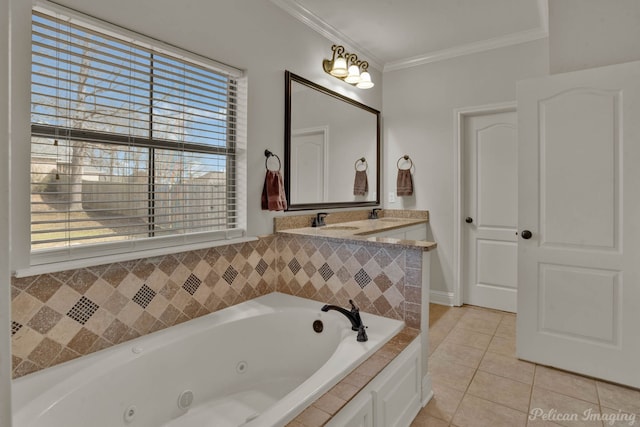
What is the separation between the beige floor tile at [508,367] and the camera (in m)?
2.30

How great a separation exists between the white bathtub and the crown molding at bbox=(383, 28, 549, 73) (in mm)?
2833

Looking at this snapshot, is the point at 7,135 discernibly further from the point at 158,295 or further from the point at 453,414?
the point at 453,414

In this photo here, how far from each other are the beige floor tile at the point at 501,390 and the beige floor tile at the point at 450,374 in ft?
0.15

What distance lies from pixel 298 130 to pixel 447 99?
1.76 metres

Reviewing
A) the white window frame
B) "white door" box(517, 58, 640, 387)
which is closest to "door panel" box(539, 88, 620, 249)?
"white door" box(517, 58, 640, 387)

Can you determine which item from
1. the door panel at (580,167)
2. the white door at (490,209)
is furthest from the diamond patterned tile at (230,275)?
the white door at (490,209)

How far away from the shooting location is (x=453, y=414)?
1931mm

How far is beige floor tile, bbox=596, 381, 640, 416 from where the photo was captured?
1978mm

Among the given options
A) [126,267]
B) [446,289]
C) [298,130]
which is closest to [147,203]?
[126,267]

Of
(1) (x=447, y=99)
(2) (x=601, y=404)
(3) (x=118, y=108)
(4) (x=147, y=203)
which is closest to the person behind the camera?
(3) (x=118, y=108)

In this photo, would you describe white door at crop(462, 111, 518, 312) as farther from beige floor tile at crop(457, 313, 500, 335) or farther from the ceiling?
the ceiling

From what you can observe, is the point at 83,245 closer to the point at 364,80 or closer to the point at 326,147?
the point at 326,147

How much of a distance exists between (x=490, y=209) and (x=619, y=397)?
5.99 feet

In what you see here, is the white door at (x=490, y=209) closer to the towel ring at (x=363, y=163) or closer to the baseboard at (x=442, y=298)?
the baseboard at (x=442, y=298)
